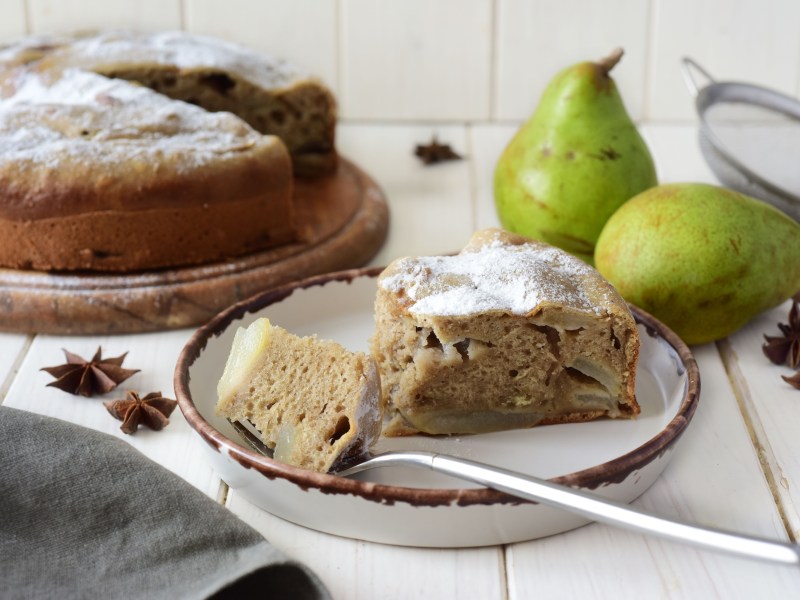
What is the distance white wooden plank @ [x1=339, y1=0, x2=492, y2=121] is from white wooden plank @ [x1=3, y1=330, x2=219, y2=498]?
1.47m

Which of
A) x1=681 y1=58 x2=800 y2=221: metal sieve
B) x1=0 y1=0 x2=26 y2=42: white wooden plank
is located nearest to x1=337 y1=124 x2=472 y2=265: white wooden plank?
x1=681 y1=58 x2=800 y2=221: metal sieve

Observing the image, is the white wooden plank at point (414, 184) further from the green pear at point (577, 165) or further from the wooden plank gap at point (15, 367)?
the wooden plank gap at point (15, 367)

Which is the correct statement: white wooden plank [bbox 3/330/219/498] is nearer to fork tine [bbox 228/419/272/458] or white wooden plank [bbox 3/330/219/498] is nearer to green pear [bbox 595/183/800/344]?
fork tine [bbox 228/419/272/458]

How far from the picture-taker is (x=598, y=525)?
134 centimetres

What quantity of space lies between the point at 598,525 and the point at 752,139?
159 centimetres

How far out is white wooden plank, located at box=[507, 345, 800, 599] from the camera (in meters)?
1.23

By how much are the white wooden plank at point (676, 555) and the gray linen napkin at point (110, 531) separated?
0.31 meters

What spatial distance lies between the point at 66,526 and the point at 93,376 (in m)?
0.48

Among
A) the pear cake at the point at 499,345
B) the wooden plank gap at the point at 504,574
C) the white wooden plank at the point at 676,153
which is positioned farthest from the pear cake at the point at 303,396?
the white wooden plank at the point at 676,153

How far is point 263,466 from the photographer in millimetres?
1276

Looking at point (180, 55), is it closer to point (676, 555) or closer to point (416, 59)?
point (416, 59)

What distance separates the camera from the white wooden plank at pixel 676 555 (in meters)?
1.23

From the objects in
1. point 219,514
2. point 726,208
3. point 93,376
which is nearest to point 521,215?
point 726,208

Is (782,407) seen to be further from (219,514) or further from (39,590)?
(39,590)
